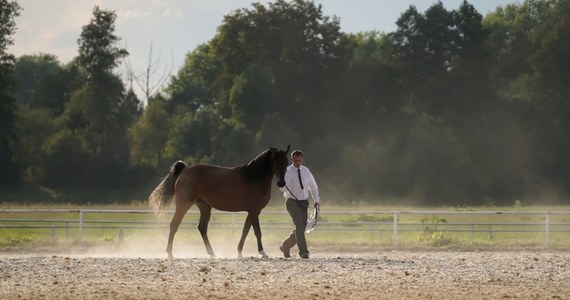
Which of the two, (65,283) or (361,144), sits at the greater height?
→ (361,144)

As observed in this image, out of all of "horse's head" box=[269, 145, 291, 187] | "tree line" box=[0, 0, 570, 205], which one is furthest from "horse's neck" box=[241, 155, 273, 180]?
"tree line" box=[0, 0, 570, 205]

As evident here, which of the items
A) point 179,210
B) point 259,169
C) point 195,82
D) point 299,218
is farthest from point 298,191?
point 195,82

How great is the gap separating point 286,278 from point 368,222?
14.9 m

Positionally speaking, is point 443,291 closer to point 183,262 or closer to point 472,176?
point 183,262

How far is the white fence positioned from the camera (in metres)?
27.1

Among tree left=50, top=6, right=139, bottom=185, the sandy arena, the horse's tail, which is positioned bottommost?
the sandy arena

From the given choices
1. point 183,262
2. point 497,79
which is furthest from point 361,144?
point 183,262

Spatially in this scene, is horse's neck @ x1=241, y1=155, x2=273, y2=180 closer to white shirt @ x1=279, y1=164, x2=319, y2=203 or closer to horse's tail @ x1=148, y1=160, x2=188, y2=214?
white shirt @ x1=279, y1=164, x2=319, y2=203

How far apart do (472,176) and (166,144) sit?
21.0 m

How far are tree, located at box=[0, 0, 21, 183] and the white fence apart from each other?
19300mm

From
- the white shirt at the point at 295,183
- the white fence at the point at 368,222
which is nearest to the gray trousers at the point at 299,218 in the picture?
the white shirt at the point at 295,183

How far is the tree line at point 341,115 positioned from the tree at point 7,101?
0.31ft

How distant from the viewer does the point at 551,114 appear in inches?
2721

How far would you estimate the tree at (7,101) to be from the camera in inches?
2447
